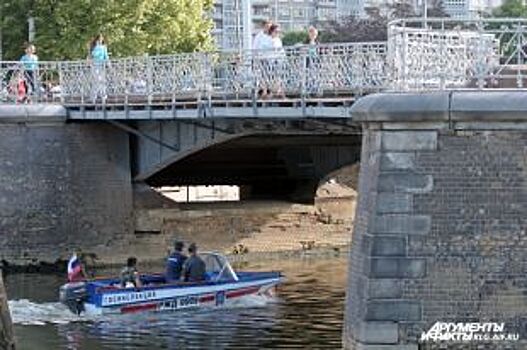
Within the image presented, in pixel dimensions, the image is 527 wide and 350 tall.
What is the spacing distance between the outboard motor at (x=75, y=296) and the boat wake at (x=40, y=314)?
0.17 m

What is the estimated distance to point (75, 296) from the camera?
27703mm

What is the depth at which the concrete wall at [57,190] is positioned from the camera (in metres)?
34.6

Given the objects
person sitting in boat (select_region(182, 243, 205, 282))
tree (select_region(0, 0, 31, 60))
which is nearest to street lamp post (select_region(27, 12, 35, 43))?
tree (select_region(0, 0, 31, 60))

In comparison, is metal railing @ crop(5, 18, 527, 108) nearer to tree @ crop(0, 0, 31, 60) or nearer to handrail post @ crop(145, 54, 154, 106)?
handrail post @ crop(145, 54, 154, 106)

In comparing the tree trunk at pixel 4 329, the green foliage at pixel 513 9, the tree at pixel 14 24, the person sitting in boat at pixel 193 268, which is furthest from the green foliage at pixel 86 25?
the green foliage at pixel 513 9

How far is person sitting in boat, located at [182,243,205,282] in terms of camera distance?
94.7 ft

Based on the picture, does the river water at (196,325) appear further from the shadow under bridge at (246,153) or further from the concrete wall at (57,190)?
the shadow under bridge at (246,153)

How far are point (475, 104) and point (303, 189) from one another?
830 inches

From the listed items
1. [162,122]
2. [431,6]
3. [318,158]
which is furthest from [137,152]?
[431,6]

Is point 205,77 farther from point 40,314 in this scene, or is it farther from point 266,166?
point 266,166

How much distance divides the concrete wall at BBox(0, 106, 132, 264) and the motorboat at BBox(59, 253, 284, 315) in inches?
237

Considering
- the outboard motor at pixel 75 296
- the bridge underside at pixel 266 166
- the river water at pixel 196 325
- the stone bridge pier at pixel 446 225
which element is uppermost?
the stone bridge pier at pixel 446 225

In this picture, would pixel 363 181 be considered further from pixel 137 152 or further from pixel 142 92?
pixel 137 152

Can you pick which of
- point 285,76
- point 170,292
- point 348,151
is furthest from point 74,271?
point 348,151
